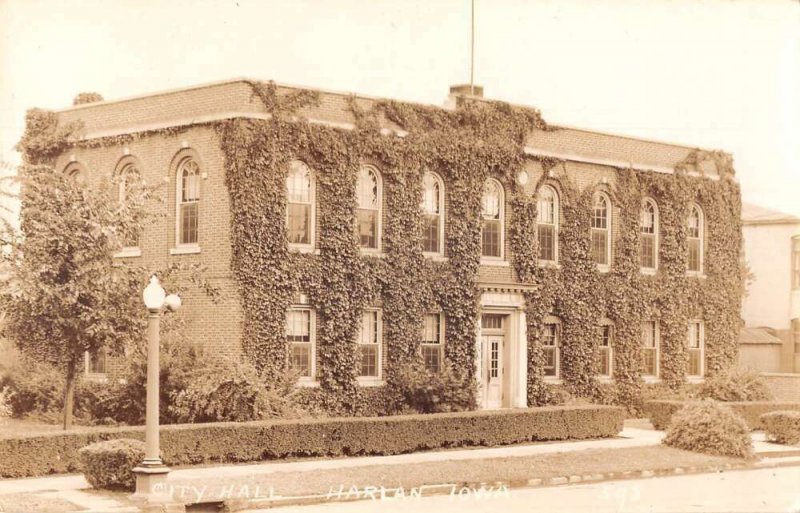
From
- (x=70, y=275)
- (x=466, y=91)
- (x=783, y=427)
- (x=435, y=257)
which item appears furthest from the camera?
(x=466, y=91)

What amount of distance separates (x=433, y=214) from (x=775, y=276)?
22.1m

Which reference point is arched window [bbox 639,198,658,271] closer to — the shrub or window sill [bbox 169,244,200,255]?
the shrub

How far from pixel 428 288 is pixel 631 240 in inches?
336

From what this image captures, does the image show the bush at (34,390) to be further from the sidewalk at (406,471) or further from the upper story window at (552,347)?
the upper story window at (552,347)

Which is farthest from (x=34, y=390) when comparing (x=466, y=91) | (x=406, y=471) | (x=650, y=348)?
(x=650, y=348)

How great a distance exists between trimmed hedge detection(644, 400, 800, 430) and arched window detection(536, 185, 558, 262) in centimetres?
519

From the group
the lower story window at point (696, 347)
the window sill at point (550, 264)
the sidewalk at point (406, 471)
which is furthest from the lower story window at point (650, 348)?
Answer: the sidewalk at point (406, 471)

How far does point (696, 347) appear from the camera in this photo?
143 feet

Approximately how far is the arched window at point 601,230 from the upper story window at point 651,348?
261 cm

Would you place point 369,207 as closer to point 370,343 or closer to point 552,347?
point 370,343

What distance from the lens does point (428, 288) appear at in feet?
118

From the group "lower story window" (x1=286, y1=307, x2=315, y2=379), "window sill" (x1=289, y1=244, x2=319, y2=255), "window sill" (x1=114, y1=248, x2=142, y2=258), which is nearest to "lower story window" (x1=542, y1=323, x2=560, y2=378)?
"lower story window" (x1=286, y1=307, x2=315, y2=379)

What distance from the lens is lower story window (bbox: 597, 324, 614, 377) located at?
4078 cm

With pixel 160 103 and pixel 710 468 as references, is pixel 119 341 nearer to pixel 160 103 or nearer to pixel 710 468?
pixel 160 103
